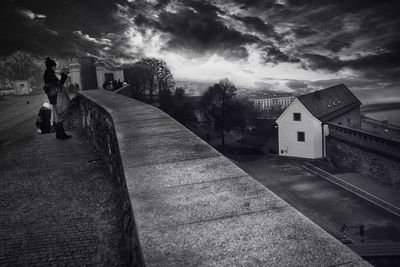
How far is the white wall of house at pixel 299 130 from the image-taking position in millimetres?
31875

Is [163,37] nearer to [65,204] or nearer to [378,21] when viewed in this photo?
[378,21]

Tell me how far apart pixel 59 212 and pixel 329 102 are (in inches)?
1488

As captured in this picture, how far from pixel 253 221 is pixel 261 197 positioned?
0.30 meters

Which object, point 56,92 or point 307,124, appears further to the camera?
point 307,124


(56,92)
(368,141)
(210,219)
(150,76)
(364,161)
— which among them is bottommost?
(364,161)

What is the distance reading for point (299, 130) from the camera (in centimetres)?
3316

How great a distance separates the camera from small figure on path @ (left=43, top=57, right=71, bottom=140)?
7.34 meters

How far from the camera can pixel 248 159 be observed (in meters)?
34.2

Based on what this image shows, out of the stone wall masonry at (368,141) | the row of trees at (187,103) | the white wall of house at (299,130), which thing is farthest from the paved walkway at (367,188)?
the row of trees at (187,103)

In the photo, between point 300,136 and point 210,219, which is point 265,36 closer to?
point 300,136

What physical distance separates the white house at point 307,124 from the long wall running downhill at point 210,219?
31.1 metres

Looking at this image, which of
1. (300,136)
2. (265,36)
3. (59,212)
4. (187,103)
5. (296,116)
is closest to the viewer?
(59,212)

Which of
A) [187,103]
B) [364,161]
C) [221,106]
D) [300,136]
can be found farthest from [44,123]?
[187,103]

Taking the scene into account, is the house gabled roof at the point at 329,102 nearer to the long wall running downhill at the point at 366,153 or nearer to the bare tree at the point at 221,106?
the long wall running downhill at the point at 366,153
